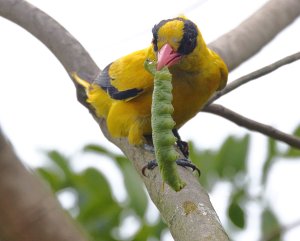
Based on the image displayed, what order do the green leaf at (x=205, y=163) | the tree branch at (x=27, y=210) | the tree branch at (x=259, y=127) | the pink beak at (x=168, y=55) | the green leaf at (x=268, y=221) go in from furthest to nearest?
the green leaf at (x=205, y=163)
the green leaf at (x=268, y=221)
the tree branch at (x=259, y=127)
the pink beak at (x=168, y=55)
the tree branch at (x=27, y=210)

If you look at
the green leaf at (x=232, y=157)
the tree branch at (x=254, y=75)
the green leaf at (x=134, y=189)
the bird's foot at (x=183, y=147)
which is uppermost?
the tree branch at (x=254, y=75)

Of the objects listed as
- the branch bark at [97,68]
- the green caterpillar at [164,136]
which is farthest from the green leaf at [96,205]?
the green caterpillar at [164,136]

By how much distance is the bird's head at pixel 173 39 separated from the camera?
1.96m

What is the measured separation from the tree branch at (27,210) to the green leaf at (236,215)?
165 centimetres

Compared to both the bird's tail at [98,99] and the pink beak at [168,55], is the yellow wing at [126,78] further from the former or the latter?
the pink beak at [168,55]

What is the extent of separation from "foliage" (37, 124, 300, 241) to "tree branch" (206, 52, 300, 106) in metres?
0.25

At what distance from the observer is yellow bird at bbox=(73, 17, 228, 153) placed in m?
2.01

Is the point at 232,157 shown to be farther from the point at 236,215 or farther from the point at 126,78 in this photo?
the point at 126,78

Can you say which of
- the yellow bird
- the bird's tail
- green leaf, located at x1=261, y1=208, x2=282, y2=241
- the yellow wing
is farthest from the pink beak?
green leaf, located at x1=261, y1=208, x2=282, y2=241

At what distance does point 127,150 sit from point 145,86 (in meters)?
0.30

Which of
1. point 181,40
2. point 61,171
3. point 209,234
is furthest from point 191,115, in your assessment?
point 209,234

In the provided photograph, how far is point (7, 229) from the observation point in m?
0.41

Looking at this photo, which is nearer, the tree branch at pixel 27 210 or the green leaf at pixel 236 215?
the tree branch at pixel 27 210

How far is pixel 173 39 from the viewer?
6.53 feet
